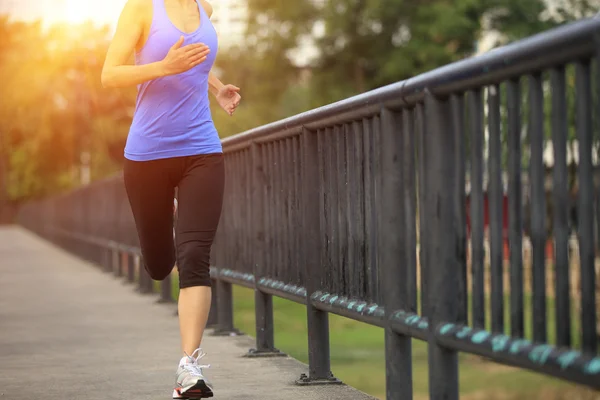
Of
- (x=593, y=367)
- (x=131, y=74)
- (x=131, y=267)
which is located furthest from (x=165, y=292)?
(x=593, y=367)

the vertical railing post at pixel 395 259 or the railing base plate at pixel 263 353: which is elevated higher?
the vertical railing post at pixel 395 259

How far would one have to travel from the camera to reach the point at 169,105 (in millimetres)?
5660

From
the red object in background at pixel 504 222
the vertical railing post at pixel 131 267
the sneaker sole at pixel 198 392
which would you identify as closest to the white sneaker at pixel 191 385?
the sneaker sole at pixel 198 392

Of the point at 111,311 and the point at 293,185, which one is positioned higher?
the point at 293,185

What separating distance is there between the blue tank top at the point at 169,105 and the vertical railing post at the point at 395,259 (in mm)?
1123

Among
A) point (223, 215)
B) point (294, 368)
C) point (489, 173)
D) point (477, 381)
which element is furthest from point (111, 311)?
point (477, 381)

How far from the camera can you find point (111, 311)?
11.4 meters

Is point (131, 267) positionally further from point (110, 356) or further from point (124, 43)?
point (124, 43)

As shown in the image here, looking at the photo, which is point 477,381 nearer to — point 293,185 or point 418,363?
point 418,363

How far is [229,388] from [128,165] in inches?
45.7

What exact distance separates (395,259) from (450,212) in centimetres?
63

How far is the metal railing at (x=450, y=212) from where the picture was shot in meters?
3.42

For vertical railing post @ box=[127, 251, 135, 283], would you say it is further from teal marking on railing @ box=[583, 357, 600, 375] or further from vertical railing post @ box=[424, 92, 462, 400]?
teal marking on railing @ box=[583, 357, 600, 375]

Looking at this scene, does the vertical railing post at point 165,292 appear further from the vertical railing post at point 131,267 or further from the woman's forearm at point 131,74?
the woman's forearm at point 131,74
